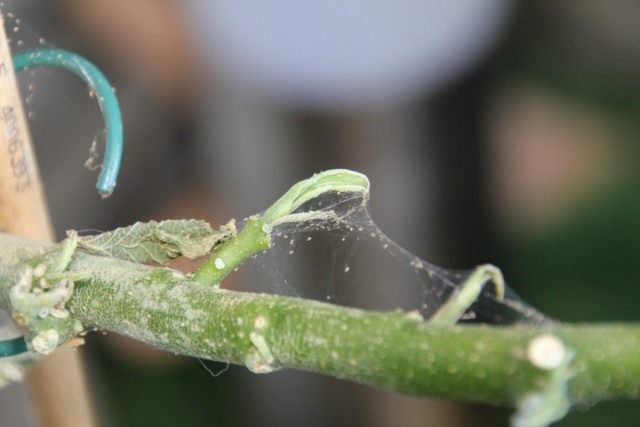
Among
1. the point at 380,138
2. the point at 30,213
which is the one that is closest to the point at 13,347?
the point at 30,213

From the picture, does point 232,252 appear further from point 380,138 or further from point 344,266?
point 380,138

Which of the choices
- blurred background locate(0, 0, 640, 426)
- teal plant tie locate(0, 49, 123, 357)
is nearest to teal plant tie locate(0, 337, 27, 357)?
teal plant tie locate(0, 49, 123, 357)

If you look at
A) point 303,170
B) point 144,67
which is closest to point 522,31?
point 303,170

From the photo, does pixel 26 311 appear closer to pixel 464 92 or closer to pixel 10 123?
pixel 10 123

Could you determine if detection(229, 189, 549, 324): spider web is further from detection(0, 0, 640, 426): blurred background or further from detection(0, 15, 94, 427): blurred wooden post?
detection(0, 0, 640, 426): blurred background

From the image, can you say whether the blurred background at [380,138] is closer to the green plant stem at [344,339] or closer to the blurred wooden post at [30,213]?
the blurred wooden post at [30,213]

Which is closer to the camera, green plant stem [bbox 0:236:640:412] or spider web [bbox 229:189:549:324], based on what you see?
green plant stem [bbox 0:236:640:412]

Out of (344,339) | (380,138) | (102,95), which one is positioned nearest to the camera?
(344,339)
